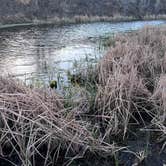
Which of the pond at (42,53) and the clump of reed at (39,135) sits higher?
the clump of reed at (39,135)

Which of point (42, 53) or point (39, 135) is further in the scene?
point (42, 53)

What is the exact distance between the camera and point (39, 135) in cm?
386

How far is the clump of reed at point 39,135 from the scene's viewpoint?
3713mm

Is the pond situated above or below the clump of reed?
below

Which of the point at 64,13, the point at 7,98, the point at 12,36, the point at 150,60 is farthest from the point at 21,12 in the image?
the point at 7,98

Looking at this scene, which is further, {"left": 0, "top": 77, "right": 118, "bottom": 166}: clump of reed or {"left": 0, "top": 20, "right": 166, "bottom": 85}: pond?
{"left": 0, "top": 20, "right": 166, "bottom": 85}: pond

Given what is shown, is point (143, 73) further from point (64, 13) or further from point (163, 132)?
point (64, 13)

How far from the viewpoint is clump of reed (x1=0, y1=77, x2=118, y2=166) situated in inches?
146

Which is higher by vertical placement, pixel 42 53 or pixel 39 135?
pixel 39 135

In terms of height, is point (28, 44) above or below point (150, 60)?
below

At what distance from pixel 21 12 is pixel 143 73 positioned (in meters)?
23.5

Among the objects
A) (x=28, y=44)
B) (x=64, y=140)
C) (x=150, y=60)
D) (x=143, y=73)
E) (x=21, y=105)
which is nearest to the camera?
(x=64, y=140)

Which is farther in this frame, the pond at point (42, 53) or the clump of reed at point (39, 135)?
the pond at point (42, 53)

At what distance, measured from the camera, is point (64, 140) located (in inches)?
149
